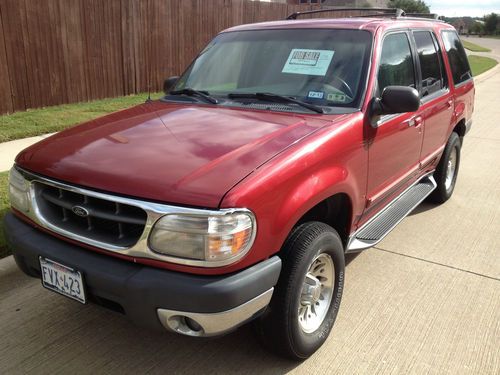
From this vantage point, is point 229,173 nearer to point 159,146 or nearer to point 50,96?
point 159,146

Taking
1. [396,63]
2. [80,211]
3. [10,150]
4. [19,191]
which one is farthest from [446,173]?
[10,150]

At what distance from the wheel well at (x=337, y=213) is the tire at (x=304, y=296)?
0.83 feet

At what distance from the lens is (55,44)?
27.7 feet

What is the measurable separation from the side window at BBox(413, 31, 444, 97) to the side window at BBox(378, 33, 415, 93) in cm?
24

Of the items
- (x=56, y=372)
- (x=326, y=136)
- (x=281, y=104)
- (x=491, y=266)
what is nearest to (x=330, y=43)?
(x=281, y=104)

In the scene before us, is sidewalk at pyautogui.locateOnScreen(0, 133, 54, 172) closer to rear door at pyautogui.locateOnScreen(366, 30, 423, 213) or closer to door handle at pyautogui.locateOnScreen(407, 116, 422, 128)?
rear door at pyautogui.locateOnScreen(366, 30, 423, 213)

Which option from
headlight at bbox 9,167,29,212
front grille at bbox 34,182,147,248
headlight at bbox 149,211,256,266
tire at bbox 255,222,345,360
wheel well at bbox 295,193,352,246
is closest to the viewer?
headlight at bbox 149,211,256,266

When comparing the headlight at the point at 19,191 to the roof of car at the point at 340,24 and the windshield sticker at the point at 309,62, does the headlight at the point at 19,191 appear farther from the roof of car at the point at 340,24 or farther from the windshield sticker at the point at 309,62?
the roof of car at the point at 340,24

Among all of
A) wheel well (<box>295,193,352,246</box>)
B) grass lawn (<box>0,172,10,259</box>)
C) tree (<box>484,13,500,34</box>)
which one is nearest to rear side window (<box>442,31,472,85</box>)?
wheel well (<box>295,193,352,246</box>)

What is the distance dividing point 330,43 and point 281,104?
25.3 inches

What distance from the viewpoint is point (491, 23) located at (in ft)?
254

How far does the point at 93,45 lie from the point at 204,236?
8.09 m

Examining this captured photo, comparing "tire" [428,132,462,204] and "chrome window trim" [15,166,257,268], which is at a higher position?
"chrome window trim" [15,166,257,268]

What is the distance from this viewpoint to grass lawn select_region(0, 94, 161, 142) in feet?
23.0
